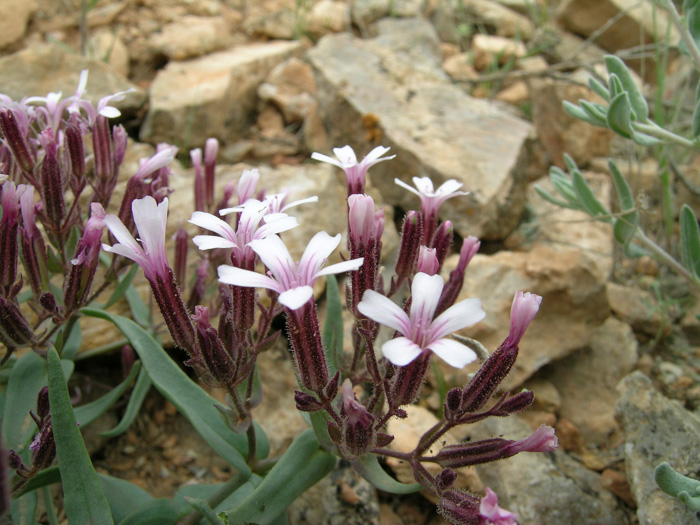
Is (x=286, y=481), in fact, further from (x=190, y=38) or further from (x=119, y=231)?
(x=190, y=38)

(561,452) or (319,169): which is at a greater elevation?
(319,169)

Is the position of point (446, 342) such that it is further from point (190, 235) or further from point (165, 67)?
point (165, 67)

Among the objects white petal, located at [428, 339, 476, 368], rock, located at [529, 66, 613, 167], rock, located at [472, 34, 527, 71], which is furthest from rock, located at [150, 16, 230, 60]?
white petal, located at [428, 339, 476, 368]

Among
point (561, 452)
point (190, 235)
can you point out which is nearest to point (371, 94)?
point (190, 235)

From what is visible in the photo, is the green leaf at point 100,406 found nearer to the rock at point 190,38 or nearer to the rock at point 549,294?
the rock at point 549,294

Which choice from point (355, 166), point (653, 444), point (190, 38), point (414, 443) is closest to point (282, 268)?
point (355, 166)

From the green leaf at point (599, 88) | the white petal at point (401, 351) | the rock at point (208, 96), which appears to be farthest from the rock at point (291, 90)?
the white petal at point (401, 351)
